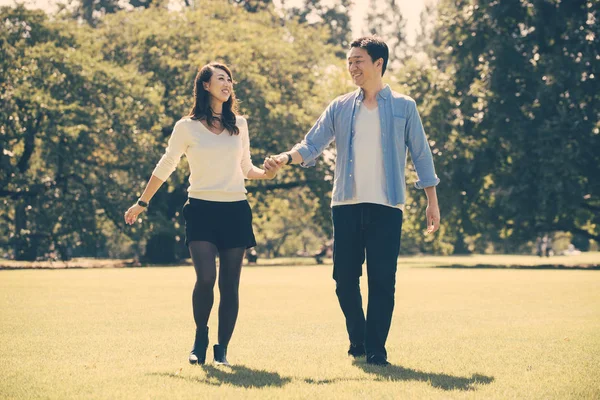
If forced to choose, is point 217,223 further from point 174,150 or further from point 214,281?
point 174,150

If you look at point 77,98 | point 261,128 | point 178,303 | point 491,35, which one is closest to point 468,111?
point 491,35

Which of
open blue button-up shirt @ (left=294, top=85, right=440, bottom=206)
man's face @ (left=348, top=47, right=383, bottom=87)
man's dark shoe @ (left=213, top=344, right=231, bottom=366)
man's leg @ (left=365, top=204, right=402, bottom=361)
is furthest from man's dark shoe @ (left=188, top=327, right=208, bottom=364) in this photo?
man's face @ (left=348, top=47, right=383, bottom=87)

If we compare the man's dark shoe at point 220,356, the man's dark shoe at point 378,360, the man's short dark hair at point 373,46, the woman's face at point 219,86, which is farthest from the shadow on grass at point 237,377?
the man's short dark hair at point 373,46

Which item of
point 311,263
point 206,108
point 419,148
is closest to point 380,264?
point 419,148

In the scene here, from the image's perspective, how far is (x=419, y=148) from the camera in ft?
22.9

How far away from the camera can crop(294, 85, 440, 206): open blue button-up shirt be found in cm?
682

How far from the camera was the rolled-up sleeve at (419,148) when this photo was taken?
6.95 meters

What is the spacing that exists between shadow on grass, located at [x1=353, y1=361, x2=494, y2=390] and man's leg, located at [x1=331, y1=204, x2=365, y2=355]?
0.68 metres

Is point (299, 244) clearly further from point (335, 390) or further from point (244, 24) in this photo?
point (335, 390)

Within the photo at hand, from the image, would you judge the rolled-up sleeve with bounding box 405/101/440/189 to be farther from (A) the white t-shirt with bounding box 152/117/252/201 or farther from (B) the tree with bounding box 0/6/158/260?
(B) the tree with bounding box 0/6/158/260

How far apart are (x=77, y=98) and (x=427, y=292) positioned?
20.7 metres

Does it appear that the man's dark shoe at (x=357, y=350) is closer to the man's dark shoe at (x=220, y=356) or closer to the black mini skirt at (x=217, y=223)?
the man's dark shoe at (x=220, y=356)

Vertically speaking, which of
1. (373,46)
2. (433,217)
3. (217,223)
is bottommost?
(217,223)

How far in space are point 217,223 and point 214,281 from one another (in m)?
0.47
